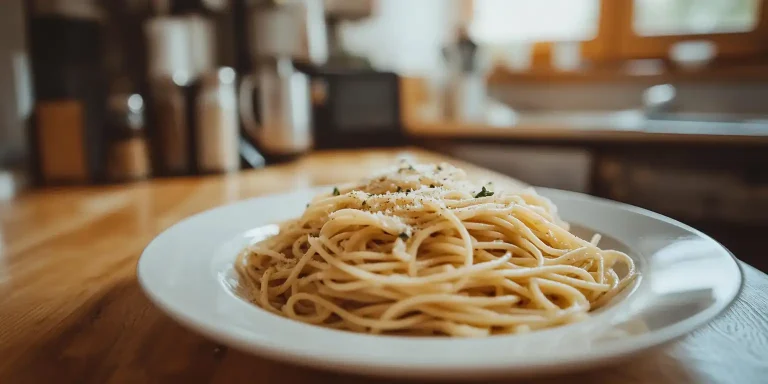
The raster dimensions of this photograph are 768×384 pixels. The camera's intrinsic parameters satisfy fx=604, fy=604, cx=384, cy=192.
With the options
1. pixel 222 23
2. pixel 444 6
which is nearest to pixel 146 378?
pixel 222 23

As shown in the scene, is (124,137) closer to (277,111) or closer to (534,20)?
(277,111)

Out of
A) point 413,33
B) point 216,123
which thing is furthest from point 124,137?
point 413,33

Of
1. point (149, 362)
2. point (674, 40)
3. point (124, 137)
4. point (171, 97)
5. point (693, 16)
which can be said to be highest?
point (693, 16)

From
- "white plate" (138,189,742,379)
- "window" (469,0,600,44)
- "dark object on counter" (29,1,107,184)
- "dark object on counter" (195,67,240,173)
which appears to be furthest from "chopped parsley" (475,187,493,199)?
"window" (469,0,600,44)

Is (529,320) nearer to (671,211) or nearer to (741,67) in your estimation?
(671,211)

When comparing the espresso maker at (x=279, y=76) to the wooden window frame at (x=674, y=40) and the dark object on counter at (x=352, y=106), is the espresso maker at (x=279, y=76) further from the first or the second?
the wooden window frame at (x=674, y=40)

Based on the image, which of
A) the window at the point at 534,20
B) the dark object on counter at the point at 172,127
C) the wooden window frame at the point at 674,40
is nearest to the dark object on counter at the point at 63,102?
the dark object on counter at the point at 172,127

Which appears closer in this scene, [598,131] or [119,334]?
[119,334]
